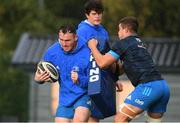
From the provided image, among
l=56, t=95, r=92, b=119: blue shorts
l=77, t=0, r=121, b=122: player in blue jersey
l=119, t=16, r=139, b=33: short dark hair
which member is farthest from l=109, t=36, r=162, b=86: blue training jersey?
l=56, t=95, r=92, b=119: blue shorts

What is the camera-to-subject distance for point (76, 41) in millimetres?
9594

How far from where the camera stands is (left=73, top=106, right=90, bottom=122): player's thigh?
952cm

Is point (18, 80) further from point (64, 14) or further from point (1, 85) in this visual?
point (64, 14)

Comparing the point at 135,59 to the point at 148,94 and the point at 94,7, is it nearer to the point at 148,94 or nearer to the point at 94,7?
the point at 148,94

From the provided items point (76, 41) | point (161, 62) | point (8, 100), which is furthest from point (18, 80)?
point (76, 41)

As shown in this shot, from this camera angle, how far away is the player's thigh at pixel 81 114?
375 inches

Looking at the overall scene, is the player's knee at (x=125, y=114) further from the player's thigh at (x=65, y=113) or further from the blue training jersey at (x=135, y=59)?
the player's thigh at (x=65, y=113)

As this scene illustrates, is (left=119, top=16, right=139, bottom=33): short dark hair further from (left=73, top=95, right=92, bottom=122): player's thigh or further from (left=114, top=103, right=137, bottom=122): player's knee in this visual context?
(left=73, top=95, right=92, bottom=122): player's thigh

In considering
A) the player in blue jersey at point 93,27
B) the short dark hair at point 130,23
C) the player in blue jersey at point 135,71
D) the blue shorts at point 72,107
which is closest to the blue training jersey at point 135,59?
the player in blue jersey at point 135,71

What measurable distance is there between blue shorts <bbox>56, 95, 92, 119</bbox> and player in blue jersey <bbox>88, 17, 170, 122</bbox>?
0.54 m

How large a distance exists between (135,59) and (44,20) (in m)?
27.5

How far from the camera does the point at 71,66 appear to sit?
961 cm

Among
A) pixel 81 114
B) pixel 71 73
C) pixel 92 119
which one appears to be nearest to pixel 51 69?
pixel 71 73

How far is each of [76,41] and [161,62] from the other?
37.2 ft
